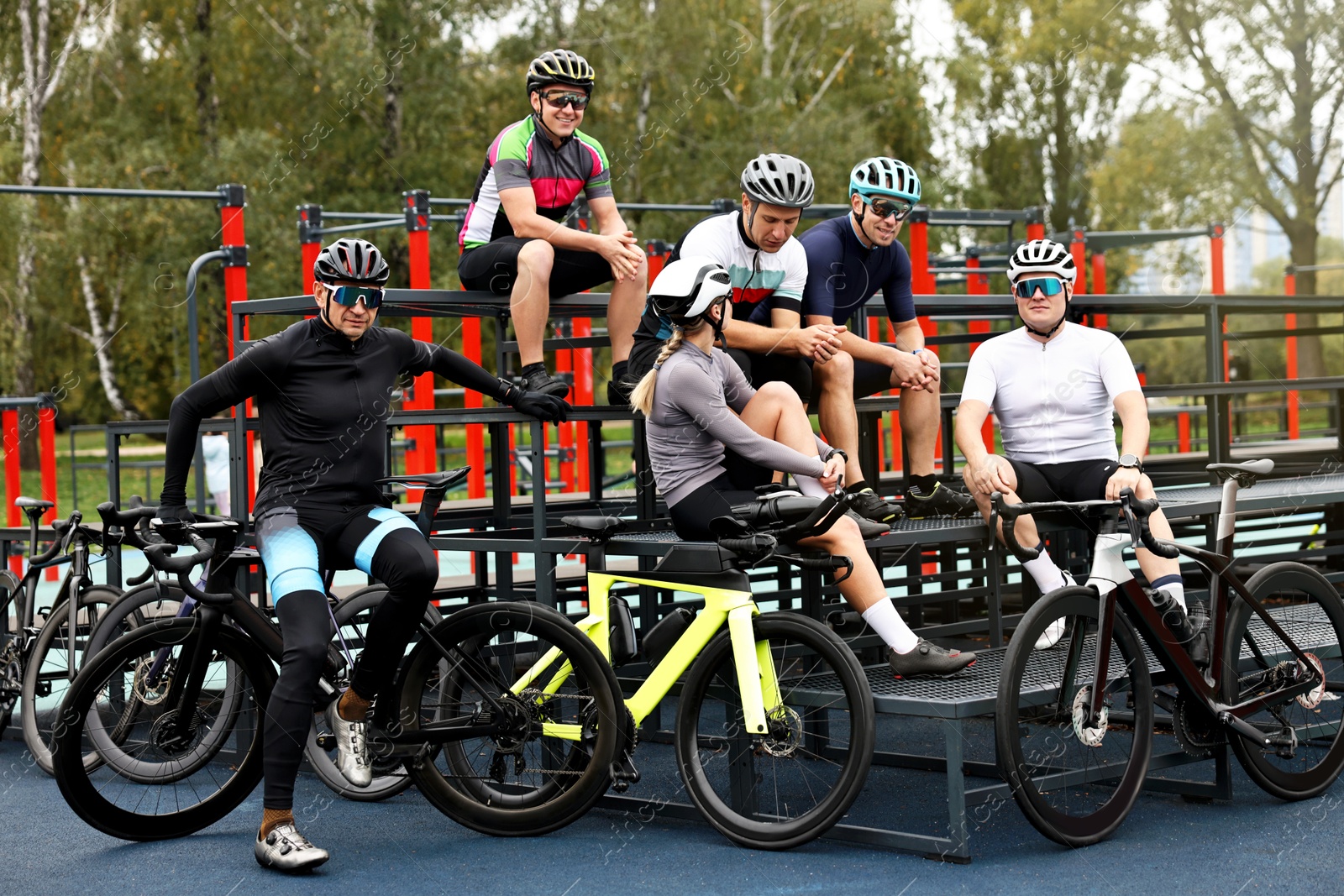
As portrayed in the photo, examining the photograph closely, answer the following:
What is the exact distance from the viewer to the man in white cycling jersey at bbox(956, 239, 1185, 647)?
5598mm

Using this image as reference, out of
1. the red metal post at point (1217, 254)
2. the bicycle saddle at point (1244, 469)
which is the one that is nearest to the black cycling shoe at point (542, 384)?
the bicycle saddle at point (1244, 469)

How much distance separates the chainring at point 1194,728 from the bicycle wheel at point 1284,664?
0.06 metres

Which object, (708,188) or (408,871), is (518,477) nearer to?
(708,188)

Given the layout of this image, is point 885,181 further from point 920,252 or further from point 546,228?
point 920,252

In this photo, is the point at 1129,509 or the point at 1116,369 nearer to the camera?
the point at 1129,509

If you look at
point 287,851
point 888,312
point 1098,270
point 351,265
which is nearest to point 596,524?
point 351,265

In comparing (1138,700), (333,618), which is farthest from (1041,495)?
(333,618)

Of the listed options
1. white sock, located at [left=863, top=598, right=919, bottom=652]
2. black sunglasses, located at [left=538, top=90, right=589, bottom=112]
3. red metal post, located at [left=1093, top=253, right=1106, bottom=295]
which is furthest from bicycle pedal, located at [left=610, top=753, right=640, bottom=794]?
red metal post, located at [left=1093, top=253, right=1106, bottom=295]

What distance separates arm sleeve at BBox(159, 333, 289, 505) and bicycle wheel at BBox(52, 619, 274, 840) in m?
0.46

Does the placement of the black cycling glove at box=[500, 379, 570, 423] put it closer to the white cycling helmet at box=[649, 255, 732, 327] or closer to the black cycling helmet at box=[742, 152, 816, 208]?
the white cycling helmet at box=[649, 255, 732, 327]

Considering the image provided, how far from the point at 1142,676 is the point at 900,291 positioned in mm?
1940

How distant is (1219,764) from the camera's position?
5.27 m

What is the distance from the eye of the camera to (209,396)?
487cm

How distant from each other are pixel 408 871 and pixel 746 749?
109cm
